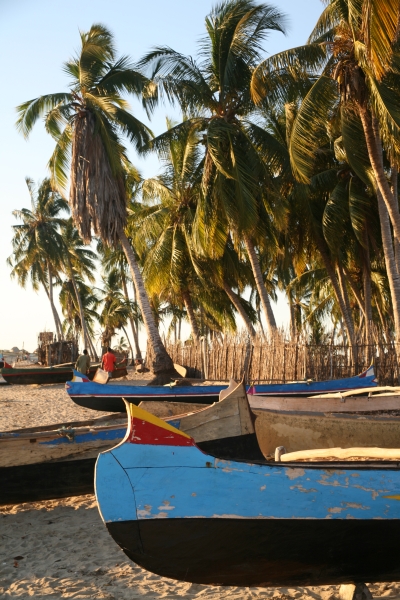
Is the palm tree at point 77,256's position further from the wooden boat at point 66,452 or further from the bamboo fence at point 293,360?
the wooden boat at point 66,452

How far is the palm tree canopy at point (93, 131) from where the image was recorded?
18781mm

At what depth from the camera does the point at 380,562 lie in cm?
464

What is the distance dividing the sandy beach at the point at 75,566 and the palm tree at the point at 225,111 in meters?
11.2

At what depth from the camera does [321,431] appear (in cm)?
773

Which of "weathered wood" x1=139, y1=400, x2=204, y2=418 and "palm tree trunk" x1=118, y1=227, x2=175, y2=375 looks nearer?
"weathered wood" x1=139, y1=400, x2=204, y2=418

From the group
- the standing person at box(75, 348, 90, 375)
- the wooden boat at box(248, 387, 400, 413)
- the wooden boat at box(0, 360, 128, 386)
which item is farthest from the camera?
the wooden boat at box(0, 360, 128, 386)

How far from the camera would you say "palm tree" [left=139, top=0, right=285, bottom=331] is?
17.4m

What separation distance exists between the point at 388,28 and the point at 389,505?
6968 millimetres

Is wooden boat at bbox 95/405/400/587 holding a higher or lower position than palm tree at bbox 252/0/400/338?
lower

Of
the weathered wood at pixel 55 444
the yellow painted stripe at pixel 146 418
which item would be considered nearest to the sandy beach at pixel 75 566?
the weathered wood at pixel 55 444

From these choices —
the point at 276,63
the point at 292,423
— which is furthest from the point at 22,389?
the point at 292,423

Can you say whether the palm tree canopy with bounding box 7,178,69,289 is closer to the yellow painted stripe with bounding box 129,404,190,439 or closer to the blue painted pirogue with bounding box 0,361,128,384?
the blue painted pirogue with bounding box 0,361,128,384

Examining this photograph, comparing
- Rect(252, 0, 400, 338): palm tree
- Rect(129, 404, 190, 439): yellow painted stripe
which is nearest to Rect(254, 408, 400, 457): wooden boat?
Rect(129, 404, 190, 439): yellow painted stripe

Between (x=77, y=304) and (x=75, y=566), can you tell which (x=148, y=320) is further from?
(x=77, y=304)
